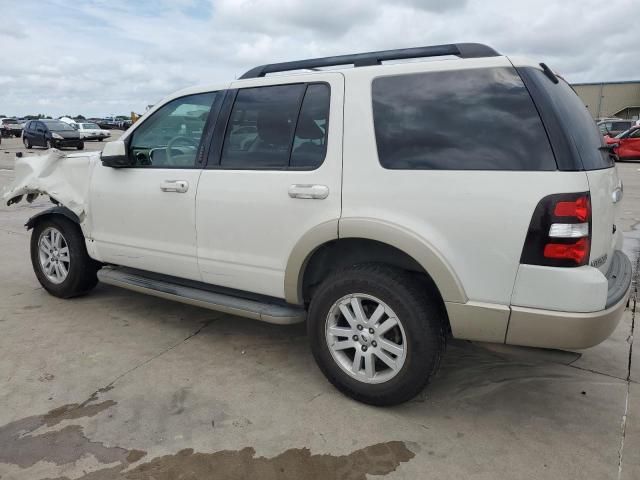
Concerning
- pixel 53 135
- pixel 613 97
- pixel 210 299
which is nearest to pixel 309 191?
pixel 210 299

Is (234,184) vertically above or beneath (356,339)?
above

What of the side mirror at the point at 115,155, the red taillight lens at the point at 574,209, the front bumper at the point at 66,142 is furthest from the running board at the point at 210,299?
the front bumper at the point at 66,142

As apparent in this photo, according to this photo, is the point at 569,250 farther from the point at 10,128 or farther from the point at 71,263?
the point at 10,128

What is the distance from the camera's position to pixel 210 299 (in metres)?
3.56

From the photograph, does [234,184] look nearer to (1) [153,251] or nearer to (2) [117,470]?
(1) [153,251]

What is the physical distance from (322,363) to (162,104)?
90.0 inches

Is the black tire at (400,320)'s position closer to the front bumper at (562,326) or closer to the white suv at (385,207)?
the white suv at (385,207)

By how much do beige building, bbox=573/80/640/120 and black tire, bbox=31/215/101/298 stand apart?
59.5m

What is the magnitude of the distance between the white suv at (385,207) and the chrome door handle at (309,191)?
1cm

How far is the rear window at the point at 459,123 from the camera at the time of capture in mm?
2500

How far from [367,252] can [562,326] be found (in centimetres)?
111

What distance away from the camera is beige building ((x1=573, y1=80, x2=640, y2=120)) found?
5481cm

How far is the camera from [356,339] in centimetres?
299

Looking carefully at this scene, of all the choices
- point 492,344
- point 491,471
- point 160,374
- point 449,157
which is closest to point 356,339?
point 492,344
